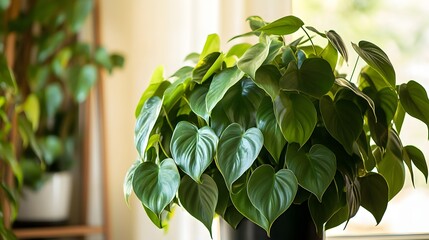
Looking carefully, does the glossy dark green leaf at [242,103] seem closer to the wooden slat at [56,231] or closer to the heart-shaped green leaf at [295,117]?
the heart-shaped green leaf at [295,117]

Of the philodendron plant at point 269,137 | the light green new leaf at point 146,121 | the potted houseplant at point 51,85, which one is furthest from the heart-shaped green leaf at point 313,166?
the potted houseplant at point 51,85

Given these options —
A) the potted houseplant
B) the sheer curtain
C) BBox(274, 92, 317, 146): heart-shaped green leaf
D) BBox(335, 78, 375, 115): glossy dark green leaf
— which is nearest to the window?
the sheer curtain

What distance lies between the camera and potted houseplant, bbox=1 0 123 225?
1813 millimetres

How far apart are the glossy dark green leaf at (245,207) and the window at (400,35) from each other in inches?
36.5

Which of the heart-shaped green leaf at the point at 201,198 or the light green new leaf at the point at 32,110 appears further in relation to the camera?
the light green new leaf at the point at 32,110

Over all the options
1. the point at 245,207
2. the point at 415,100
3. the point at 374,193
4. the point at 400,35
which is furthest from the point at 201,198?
the point at 400,35

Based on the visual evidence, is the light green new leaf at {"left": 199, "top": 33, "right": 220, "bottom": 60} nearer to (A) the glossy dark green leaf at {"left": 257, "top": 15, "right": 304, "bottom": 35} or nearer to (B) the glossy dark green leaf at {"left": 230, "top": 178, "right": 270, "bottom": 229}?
(A) the glossy dark green leaf at {"left": 257, "top": 15, "right": 304, "bottom": 35}

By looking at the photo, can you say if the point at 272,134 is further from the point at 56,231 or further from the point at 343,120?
the point at 56,231

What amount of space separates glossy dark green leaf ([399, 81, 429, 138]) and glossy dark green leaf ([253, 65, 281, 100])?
0.26 metres

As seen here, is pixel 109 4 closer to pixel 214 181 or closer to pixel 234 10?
pixel 234 10

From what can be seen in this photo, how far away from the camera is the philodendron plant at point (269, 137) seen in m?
1.01

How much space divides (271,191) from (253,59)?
20cm

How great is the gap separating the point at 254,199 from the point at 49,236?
3.06 ft

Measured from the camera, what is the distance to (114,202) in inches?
72.2
